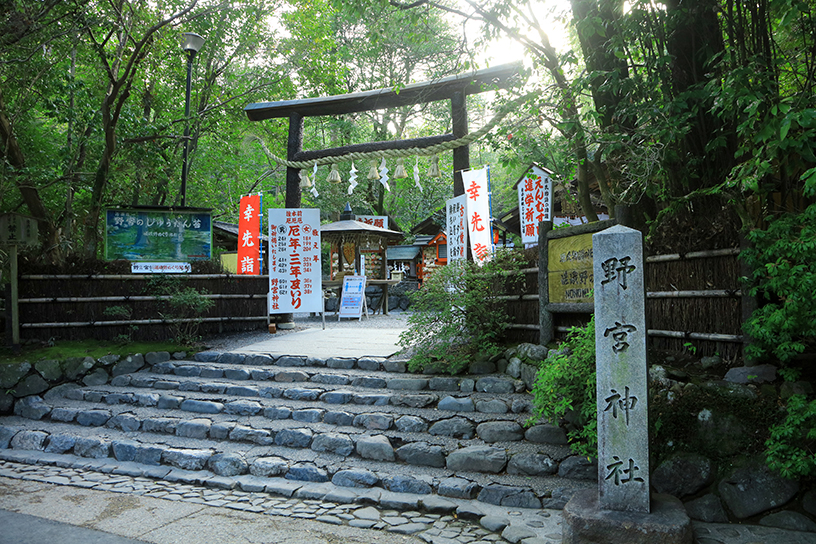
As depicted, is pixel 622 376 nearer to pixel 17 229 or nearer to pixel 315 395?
pixel 315 395

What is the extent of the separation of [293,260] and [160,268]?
284cm

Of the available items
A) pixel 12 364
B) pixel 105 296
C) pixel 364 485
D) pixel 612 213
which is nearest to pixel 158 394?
pixel 12 364

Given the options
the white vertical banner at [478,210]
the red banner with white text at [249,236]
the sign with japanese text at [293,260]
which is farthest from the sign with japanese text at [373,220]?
the white vertical banner at [478,210]

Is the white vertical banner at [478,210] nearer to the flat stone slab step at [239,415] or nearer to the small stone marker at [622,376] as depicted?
the flat stone slab step at [239,415]

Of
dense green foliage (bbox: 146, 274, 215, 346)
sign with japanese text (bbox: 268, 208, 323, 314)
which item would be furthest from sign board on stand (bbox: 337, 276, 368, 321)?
dense green foliage (bbox: 146, 274, 215, 346)

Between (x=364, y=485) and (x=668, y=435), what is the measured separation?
3.01m

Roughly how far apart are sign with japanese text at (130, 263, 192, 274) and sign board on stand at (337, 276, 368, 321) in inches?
229

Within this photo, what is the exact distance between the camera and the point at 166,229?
11.8m

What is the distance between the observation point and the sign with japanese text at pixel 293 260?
1177 centimetres

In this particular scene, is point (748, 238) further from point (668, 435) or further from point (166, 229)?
point (166, 229)

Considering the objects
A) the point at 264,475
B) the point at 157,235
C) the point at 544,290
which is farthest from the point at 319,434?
the point at 157,235

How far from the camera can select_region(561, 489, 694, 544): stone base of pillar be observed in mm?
3705

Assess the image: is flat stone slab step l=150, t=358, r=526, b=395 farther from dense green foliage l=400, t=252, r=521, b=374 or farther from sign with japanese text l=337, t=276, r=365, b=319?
sign with japanese text l=337, t=276, r=365, b=319

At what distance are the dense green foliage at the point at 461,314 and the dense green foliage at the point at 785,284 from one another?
11.6 feet
